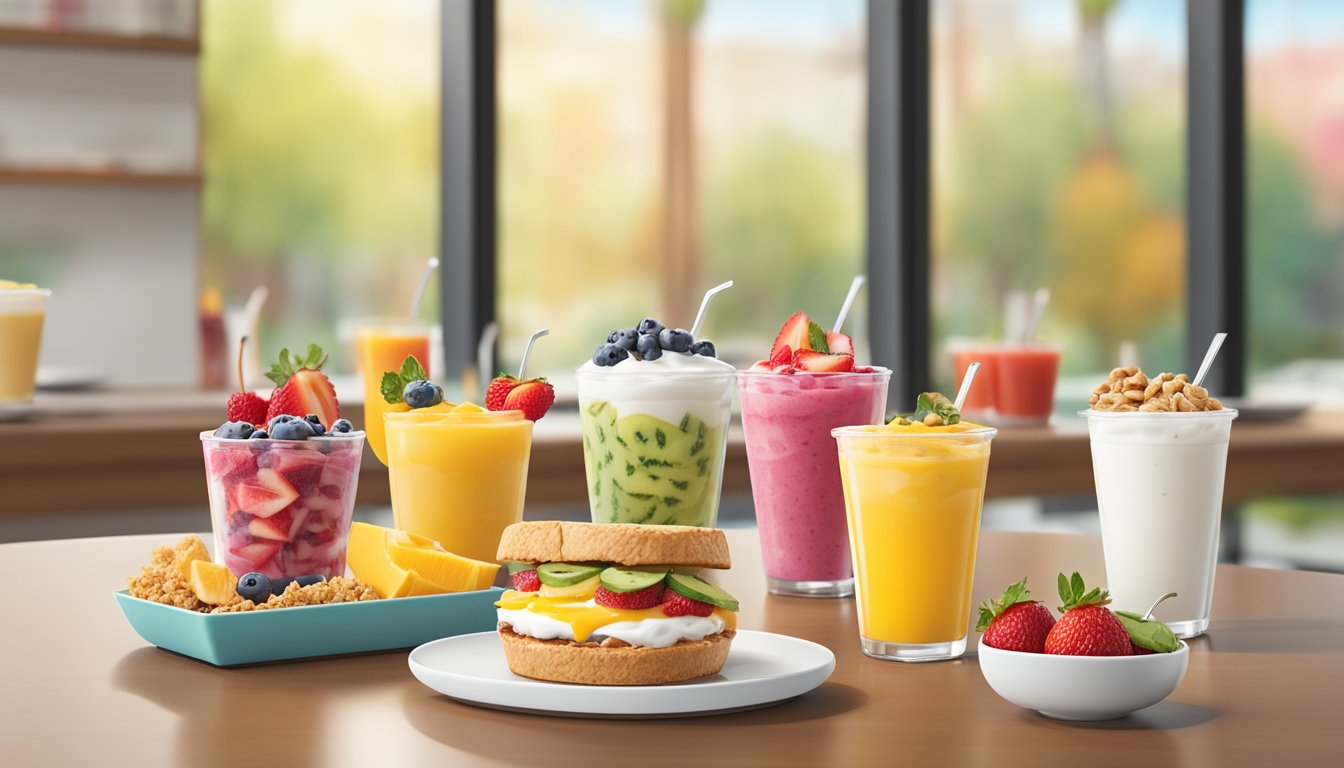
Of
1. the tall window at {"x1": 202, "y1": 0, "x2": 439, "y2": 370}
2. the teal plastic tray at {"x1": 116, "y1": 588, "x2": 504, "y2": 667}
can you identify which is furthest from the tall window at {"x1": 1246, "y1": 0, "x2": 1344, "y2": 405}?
the teal plastic tray at {"x1": 116, "y1": 588, "x2": 504, "y2": 667}

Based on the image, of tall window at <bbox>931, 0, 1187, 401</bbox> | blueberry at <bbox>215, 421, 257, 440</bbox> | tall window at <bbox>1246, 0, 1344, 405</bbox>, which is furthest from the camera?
tall window at <bbox>931, 0, 1187, 401</bbox>

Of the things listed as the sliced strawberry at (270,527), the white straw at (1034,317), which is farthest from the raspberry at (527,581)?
the white straw at (1034,317)

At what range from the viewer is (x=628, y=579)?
98cm

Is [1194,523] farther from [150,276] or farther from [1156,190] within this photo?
[1156,190]

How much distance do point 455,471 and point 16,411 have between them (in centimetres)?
178

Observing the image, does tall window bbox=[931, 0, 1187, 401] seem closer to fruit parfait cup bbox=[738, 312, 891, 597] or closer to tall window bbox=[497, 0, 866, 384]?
tall window bbox=[497, 0, 866, 384]

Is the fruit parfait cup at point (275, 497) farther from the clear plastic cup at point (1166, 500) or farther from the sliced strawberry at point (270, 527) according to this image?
the clear plastic cup at point (1166, 500)

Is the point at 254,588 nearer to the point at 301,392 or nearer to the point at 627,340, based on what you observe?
the point at 301,392

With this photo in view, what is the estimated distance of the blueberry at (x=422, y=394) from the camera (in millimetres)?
1350

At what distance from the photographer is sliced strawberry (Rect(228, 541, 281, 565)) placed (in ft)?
3.81

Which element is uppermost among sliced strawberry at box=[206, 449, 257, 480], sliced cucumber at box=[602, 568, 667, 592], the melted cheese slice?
sliced strawberry at box=[206, 449, 257, 480]

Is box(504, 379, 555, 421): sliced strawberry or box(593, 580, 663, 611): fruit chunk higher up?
box(504, 379, 555, 421): sliced strawberry

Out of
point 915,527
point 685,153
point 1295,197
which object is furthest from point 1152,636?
point 685,153

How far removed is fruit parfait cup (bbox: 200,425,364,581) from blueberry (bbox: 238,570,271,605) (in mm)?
64
